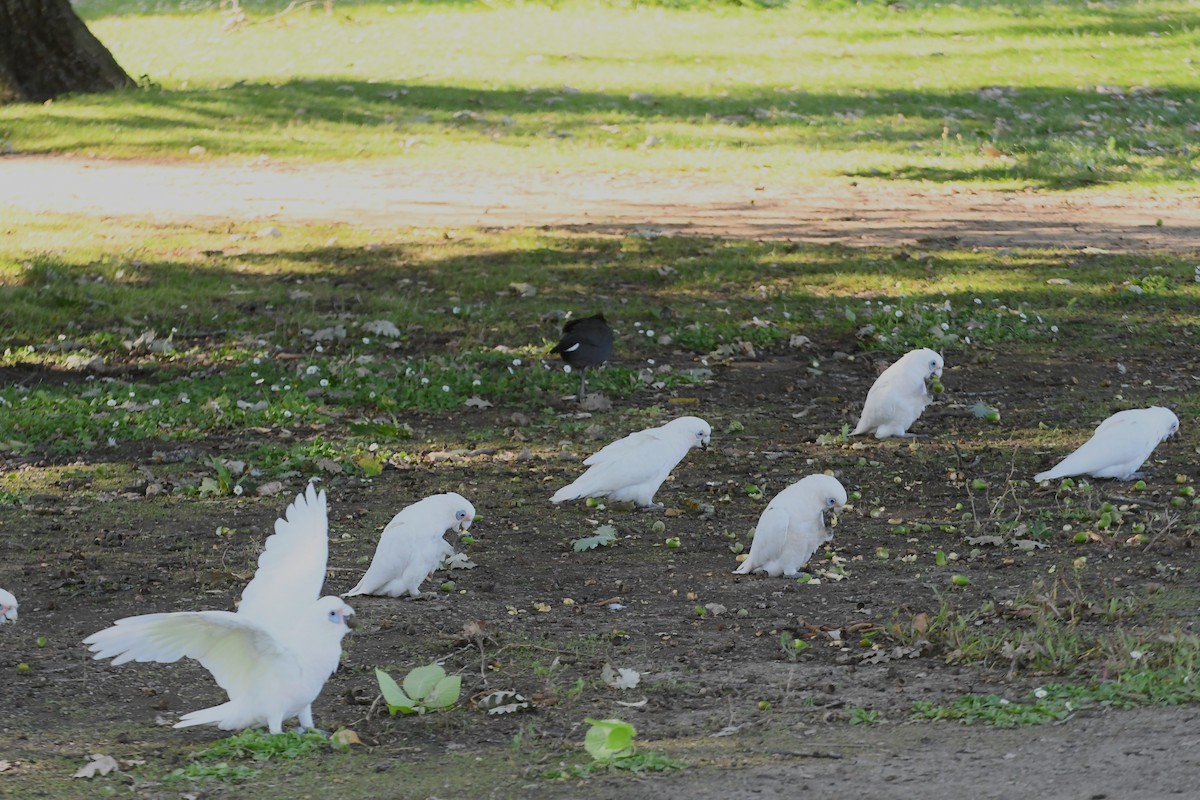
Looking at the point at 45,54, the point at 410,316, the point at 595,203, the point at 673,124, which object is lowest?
the point at 410,316

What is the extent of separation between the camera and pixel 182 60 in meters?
18.7

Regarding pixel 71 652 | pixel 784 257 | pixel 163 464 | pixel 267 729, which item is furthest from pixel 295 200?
pixel 267 729

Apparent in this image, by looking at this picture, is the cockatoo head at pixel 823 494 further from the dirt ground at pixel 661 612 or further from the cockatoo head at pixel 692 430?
the cockatoo head at pixel 692 430

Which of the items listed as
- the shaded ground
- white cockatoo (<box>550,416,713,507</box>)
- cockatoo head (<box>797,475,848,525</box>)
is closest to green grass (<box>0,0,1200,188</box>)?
the shaded ground

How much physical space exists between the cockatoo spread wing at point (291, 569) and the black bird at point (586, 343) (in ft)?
11.2

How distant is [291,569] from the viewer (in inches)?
177

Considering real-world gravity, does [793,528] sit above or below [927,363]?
below

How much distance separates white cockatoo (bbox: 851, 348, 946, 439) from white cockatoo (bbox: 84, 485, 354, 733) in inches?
149

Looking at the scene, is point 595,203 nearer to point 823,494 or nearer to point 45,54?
point 45,54

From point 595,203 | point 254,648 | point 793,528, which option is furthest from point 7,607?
point 595,203

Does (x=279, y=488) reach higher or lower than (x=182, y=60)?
lower

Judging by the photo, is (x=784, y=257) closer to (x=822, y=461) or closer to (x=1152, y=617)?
(x=822, y=461)

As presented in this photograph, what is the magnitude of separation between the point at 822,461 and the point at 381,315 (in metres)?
3.43

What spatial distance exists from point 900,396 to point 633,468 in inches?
64.6
